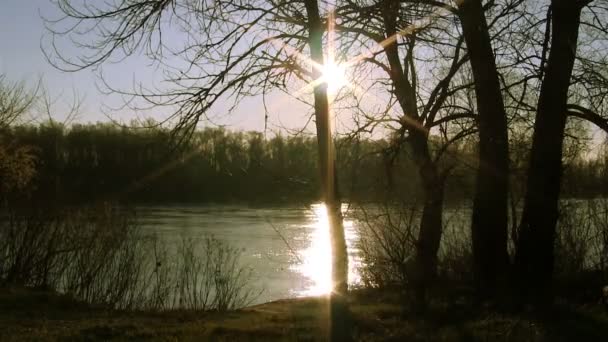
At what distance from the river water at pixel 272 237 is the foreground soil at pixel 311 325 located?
1.12m

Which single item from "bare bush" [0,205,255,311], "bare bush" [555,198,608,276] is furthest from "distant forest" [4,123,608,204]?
"bare bush" [0,205,255,311]

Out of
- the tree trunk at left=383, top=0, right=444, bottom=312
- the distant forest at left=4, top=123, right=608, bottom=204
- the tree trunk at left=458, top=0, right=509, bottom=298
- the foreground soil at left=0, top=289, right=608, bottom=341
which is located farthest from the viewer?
the tree trunk at left=458, top=0, right=509, bottom=298

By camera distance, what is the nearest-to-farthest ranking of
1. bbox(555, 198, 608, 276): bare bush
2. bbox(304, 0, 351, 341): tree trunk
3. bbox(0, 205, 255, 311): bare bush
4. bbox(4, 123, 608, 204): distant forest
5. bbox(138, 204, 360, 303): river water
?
bbox(304, 0, 351, 341): tree trunk → bbox(4, 123, 608, 204): distant forest → bbox(555, 198, 608, 276): bare bush → bbox(0, 205, 255, 311): bare bush → bbox(138, 204, 360, 303): river water

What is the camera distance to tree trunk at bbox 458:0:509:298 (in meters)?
10.0

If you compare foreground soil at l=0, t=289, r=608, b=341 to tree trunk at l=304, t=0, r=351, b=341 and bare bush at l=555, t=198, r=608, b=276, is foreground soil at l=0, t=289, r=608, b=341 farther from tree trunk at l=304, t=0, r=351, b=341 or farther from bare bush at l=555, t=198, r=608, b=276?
bare bush at l=555, t=198, r=608, b=276

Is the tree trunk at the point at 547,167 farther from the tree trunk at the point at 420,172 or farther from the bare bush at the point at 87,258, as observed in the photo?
the bare bush at the point at 87,258

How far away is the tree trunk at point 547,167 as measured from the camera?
9930mm

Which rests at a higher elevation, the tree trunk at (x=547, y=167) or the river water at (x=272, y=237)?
the tree trunk at (x=547, y=167)

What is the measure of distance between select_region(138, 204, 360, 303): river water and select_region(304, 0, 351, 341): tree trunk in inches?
74.6

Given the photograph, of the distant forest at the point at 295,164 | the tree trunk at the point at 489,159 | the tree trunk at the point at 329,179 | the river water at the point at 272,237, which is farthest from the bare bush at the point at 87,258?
the tree trunk at the point at 329,179

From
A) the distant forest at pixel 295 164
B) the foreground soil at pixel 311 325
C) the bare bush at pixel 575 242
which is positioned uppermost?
the distant forest at pixel 295 164

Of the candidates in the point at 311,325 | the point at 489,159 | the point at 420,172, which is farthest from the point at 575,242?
the point at 311,325

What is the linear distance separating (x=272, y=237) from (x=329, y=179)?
21.5m

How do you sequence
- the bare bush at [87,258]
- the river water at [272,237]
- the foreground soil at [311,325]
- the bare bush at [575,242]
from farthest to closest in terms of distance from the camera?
the river water at [272,237] → the bare bush at [87,258] → the bare bush at [575,242] → the foreground soil at [311,325]
